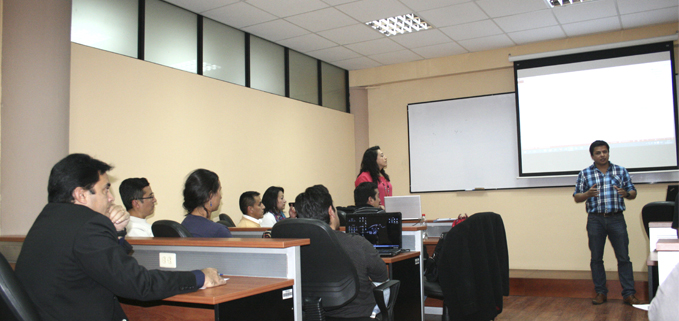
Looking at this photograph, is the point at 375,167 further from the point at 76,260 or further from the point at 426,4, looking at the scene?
the point at 76,260

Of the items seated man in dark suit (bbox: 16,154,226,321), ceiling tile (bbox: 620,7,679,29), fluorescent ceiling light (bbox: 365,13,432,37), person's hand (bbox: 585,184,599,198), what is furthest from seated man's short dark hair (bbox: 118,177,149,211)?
ceiling tile (bbox: 620,7,679,29)

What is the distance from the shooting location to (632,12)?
17.3 feet

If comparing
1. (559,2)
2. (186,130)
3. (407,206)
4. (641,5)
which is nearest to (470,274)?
(407,206)

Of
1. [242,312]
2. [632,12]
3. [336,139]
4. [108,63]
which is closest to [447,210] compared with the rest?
[336,139]

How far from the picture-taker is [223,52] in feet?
17.9

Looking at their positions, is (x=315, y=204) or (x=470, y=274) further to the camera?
(x=470, y=274)

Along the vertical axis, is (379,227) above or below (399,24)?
below

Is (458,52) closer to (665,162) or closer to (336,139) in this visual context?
(336,139)

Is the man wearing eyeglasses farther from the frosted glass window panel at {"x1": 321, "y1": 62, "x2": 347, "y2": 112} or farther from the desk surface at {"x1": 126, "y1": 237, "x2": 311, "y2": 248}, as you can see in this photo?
the frosted glass window panel at {"x1": 321, "y1": 62, "x2": 347, "y2": 112}

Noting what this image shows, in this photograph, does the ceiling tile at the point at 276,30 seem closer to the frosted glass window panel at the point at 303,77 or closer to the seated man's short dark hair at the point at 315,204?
the frosted glass window panel at the point at 303,77

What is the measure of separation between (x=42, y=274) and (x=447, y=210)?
230 inches

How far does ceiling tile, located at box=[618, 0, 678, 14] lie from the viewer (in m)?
4.98

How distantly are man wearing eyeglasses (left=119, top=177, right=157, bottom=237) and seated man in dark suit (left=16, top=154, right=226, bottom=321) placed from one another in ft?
5.24

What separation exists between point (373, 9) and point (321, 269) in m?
3.44
